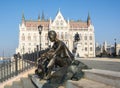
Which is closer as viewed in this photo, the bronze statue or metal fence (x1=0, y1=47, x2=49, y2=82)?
the bronze statue

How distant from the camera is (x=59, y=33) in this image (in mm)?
122812

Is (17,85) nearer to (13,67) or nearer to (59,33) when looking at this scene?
→ (13,67)

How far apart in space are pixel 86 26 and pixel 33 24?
819 inches

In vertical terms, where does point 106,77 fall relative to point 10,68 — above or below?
above

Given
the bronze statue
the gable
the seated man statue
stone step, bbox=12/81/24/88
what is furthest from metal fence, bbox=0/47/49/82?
the gable

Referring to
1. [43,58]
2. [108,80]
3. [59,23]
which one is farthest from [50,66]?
[59,23]

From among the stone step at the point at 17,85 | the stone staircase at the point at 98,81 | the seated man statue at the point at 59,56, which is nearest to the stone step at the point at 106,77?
the stone staircase at the point at 98,81

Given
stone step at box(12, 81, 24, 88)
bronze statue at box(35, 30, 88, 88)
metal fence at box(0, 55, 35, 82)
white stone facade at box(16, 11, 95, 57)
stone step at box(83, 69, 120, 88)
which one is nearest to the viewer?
stone step at box(83, 69, 120, 88)

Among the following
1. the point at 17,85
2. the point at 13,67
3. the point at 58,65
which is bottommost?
the point at 17,85

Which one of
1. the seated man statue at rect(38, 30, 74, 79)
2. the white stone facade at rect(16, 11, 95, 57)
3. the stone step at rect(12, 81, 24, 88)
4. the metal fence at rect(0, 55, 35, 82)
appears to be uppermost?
the white stone facade at rect(16, 11, 95, 57)

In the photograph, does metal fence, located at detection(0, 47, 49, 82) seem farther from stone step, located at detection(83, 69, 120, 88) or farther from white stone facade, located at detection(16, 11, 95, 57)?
white stone facade, located at detection(16, 11, 95, 57)

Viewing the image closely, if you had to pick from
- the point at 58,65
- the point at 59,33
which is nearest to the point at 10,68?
the point at 58,65

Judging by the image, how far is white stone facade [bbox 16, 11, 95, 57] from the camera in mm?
121375

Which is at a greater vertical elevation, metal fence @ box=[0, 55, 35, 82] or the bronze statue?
the bronze statue
